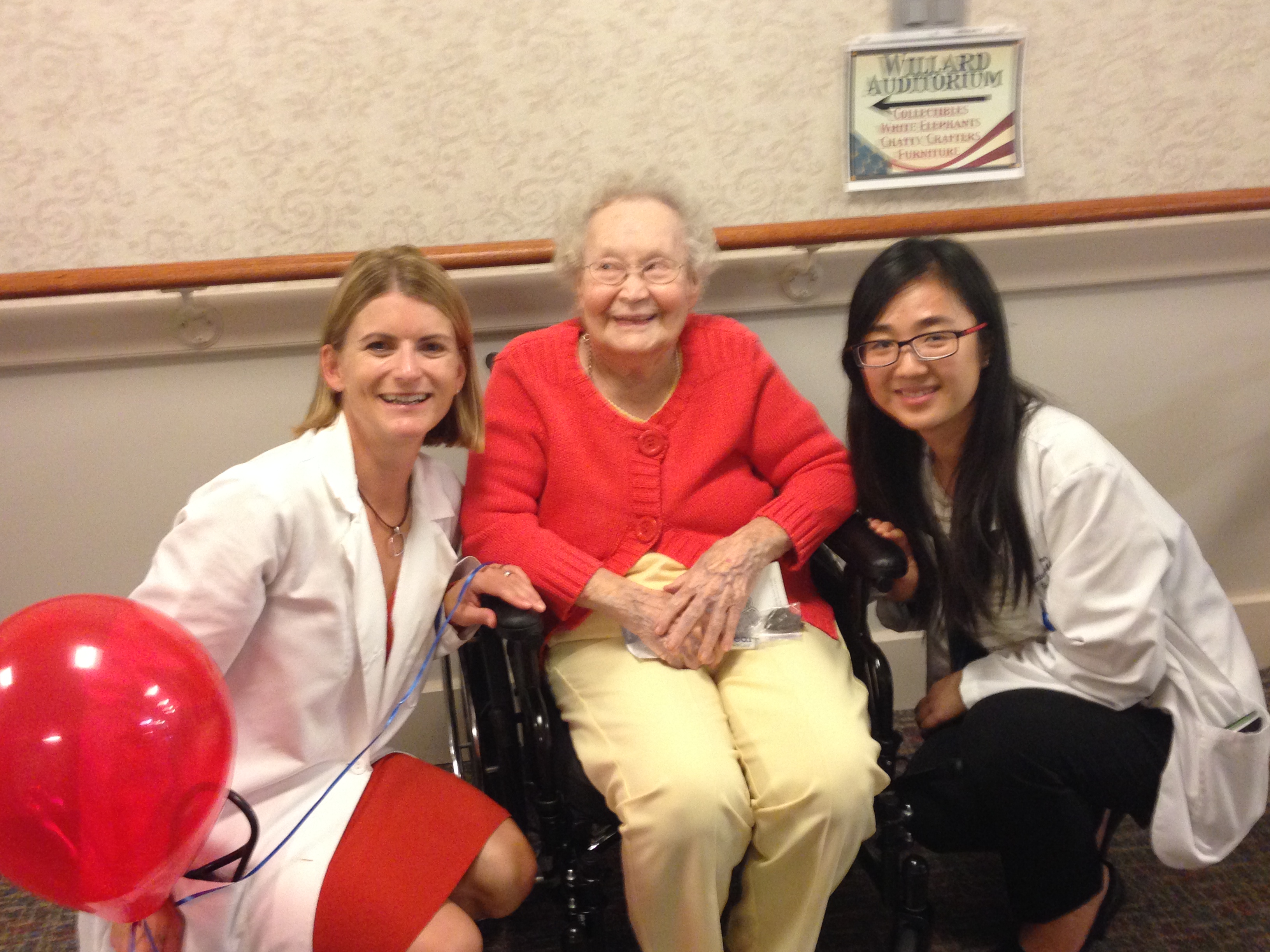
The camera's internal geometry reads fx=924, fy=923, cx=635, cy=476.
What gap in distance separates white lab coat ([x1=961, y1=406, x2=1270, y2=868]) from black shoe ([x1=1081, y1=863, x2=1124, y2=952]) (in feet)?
0.50

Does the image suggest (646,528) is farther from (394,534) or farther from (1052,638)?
→ (1052,638)

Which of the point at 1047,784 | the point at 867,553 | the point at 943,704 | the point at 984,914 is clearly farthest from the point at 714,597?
the point at 984,914

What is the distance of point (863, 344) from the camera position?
1.43 meters

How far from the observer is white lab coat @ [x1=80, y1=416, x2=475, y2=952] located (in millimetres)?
1146

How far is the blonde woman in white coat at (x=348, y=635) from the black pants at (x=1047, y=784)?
68cm

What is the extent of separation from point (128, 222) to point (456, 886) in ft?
4.30

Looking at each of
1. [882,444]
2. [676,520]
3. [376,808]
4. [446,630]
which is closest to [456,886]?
[376,808]

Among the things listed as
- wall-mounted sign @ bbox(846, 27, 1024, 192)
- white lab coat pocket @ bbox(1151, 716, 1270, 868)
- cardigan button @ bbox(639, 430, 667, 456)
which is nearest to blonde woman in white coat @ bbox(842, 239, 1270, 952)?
white lab coat pocket @ bbox(1151, 716, 1270, 868)

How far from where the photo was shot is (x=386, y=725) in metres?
1.36

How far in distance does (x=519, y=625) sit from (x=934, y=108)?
135cm

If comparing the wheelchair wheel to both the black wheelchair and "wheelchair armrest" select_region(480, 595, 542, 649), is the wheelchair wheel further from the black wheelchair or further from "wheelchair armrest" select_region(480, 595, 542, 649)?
"wheelchair armrest" select_region(480, 595, 542, 649)

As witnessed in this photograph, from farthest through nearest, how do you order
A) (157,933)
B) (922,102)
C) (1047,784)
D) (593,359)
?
(922,102) < (593,359) < (1047,784) < (157,933)

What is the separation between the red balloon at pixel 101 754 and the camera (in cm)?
85

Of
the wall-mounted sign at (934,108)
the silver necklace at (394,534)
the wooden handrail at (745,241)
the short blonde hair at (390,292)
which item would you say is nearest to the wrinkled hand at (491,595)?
the silver necklace at (394,534)
